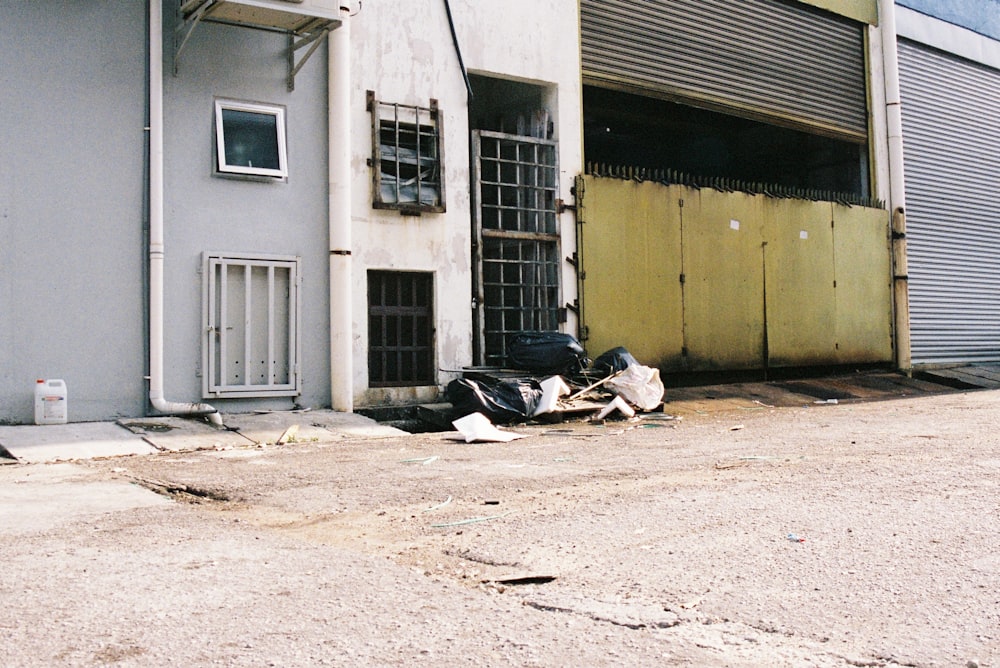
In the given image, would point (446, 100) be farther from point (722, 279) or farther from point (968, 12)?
point (968, 12)

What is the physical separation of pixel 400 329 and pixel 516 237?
2201 millimetres

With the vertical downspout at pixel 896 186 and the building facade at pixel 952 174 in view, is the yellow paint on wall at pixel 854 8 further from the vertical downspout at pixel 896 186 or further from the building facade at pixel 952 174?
the building facade at pixel 952 174

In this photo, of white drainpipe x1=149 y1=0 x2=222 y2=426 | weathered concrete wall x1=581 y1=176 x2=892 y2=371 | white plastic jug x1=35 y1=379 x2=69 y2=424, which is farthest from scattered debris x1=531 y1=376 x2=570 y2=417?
white plastic jug x1=35 y1=379 x2=69 y2=424

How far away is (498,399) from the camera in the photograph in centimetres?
1047

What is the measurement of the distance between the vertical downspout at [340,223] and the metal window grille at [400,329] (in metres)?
0.56

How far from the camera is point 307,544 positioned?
13.6 feet

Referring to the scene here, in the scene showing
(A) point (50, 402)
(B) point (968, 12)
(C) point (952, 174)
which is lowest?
(A) point (50, 402)

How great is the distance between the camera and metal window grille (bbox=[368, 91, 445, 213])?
11.2 meters

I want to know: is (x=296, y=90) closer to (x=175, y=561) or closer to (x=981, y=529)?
(x=175, y=561)

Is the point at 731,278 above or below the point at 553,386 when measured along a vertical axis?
above

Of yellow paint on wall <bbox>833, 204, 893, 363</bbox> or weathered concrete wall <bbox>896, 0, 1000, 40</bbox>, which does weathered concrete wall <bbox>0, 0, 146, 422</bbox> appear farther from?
weathered concrete wall <bbox>896, 0, 1000, 40</bbox>

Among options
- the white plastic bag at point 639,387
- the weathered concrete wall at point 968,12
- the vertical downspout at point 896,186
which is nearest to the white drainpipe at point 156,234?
the white plastic bag at point 639,387

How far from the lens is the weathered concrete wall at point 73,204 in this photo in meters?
8.99

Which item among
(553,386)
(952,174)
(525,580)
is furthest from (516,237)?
(952,174)
